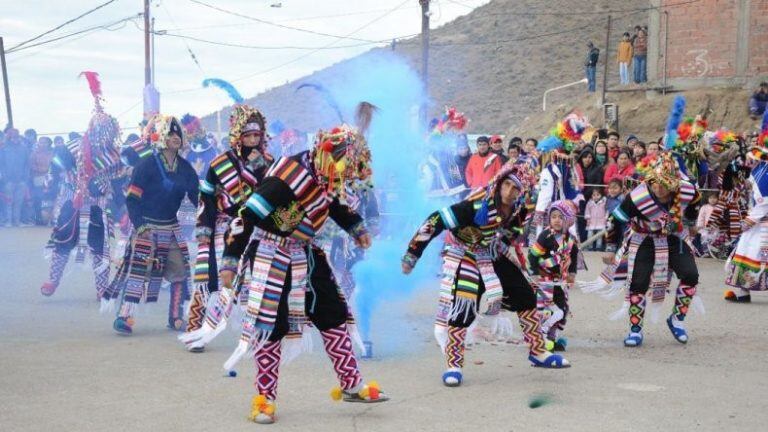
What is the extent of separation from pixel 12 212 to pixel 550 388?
59.4 ft

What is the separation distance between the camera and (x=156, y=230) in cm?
923

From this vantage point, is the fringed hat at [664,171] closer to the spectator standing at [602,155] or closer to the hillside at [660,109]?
the spectator standing at [602,155]

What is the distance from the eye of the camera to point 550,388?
7016 millimetres

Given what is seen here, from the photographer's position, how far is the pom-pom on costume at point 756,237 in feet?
35.6

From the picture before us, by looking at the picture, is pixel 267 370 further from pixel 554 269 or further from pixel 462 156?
pixel 462 156

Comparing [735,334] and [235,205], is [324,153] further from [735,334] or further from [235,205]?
[735,334]

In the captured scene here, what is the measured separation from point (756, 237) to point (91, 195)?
710cm

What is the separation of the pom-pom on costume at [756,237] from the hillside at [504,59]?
36.2 m

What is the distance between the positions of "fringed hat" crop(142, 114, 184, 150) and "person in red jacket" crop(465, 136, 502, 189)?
4564 millimetres

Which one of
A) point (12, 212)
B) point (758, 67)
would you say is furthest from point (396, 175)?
point (758, 67)

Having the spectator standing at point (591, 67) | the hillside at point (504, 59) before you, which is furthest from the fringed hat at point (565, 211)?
the hillside at point (504, 59)

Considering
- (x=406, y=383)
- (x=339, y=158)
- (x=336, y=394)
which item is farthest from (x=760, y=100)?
(x=336, y=394)

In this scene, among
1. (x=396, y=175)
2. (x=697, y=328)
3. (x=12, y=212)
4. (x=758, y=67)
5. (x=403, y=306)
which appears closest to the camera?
(x=396, y=175)

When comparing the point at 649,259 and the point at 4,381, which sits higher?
the point at 649,259
